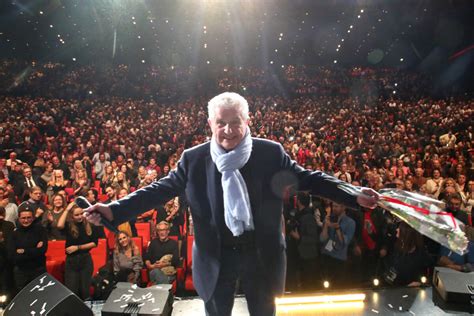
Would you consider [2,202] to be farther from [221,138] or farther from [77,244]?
[221,138]

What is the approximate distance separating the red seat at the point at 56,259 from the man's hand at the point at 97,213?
2.73 metres

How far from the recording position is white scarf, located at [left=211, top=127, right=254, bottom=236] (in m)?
1.62

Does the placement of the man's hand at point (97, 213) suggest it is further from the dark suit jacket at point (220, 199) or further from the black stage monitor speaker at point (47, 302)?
the black stage monitor speaker at point (47, 302)

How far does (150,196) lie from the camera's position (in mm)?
1781

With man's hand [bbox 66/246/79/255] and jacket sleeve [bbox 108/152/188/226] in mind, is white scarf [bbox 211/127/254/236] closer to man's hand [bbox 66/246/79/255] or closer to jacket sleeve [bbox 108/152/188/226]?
jacket sleeve [bbox 108/152/188/226]

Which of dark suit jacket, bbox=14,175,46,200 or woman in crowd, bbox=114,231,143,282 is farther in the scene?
dark suit jacket, bbox=14,175,46,200

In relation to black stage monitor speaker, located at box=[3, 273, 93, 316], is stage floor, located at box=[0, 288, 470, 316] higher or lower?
lower

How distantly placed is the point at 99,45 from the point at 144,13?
2916mm

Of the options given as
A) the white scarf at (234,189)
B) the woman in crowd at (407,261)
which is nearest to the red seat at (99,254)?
the white scarf at (234,189)

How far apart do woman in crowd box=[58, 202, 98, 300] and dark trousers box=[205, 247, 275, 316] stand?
249cm

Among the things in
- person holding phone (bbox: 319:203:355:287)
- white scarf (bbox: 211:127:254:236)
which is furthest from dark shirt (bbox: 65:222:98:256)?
white scarf (bbox: 211:127:254:236)

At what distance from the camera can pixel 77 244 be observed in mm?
3740

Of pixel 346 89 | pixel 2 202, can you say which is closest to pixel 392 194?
pixel 2 202

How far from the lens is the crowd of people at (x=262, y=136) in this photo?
150 inches
